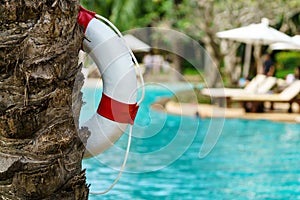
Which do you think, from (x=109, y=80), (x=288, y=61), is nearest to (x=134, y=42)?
(x=109, y=80)

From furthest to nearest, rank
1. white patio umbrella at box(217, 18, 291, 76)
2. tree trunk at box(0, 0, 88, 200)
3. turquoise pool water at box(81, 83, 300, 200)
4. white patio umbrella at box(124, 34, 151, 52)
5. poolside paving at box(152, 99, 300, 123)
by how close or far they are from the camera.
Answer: white patio umbrella at box(217, 18, 291, 76) → poolside paving at box(152, 99, 300, 123) → turquoise pool water at box(81, 83, 300, 200) → white patio umbrella at box(124, 34, 151, 52) → tree trunk at box(0, 0, 88, 200)

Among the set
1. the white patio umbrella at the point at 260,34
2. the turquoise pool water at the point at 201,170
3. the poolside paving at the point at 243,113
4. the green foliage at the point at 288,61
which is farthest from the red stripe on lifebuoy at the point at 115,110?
the green foliage at the point at 288,61

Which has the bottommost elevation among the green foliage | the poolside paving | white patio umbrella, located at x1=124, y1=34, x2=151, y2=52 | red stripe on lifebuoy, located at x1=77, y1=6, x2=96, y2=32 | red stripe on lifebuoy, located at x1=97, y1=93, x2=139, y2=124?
the green foliage

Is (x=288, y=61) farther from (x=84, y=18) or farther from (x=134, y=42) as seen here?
(x=84, y=18)

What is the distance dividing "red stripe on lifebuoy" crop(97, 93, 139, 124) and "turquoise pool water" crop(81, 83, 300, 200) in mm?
468

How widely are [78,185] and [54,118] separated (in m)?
0.37

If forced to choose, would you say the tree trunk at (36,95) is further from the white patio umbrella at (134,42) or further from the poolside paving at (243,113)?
the poolside paving at (243,113)

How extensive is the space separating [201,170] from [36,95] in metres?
4.86

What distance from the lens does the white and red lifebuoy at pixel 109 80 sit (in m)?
3.21

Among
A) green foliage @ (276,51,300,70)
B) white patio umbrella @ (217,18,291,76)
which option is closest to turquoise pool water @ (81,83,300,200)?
white patio umbrella @ (217,18,291,76)

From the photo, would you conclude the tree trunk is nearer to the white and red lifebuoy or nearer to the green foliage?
the white and red lifebuoy

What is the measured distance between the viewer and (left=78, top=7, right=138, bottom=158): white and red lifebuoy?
126 inches

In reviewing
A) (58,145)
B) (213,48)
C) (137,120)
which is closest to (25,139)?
(58,145)

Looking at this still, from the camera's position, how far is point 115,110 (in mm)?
3238
